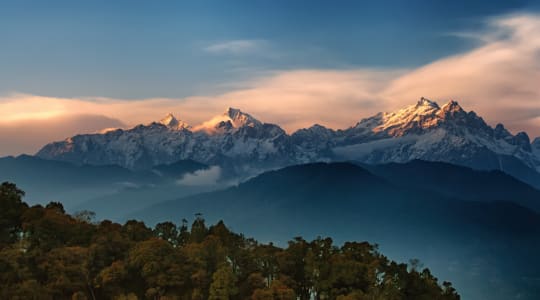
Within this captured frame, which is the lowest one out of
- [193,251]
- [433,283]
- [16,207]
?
[433,283]

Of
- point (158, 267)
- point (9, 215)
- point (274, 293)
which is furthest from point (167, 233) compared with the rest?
point (274, 293)

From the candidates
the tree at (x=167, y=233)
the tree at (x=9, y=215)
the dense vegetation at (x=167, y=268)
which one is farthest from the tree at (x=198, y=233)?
the tree at (x=9, y=215)

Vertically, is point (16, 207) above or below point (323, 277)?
above

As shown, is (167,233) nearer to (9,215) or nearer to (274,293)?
(9,215)

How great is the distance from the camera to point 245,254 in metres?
141

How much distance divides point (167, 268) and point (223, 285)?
12802mm

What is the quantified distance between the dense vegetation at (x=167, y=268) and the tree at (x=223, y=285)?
0.61 feet

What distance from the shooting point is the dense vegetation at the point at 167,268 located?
123m

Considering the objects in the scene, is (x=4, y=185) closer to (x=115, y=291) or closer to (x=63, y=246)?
(x=63, y=246)

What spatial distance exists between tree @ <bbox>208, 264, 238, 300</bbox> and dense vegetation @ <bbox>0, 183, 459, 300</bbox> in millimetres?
185

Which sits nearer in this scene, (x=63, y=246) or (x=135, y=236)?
(x=63, y=246)

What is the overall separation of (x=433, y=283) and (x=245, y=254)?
1666 inches

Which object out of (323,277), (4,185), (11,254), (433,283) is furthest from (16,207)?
(433,283)

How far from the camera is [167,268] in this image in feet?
426
